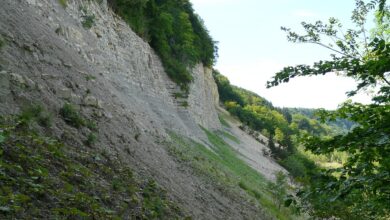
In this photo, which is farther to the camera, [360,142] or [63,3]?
[63,3]

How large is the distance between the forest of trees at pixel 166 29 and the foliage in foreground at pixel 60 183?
717 inches

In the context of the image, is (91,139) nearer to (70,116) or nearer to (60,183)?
(70,116)

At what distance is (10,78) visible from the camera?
27.3 ft

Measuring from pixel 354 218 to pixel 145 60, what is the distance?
62.1 ft

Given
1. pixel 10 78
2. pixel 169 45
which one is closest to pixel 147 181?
pixel 10 78

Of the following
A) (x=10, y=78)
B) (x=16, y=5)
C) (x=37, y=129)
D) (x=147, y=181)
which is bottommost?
(x=147, y=181)

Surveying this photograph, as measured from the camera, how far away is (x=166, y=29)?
31.8m

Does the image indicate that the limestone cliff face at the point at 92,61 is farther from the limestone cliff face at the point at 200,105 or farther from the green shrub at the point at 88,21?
the limestone cliff face at the point at 200,105

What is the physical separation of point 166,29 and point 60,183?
26.5m

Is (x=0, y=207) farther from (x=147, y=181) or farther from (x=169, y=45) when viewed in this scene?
(x=169, y=45)

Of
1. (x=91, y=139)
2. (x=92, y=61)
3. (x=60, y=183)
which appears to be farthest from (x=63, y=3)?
(x=60, y=183)

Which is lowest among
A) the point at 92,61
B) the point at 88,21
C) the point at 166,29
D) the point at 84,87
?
the point at 84,87

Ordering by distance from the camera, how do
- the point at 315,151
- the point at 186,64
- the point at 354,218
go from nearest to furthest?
the point at 315,151, the point at 354,218, the point at 186,64

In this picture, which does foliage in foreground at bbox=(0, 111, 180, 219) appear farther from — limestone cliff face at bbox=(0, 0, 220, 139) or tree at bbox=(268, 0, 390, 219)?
tree at bbox=(268, 0, 390, 219)
